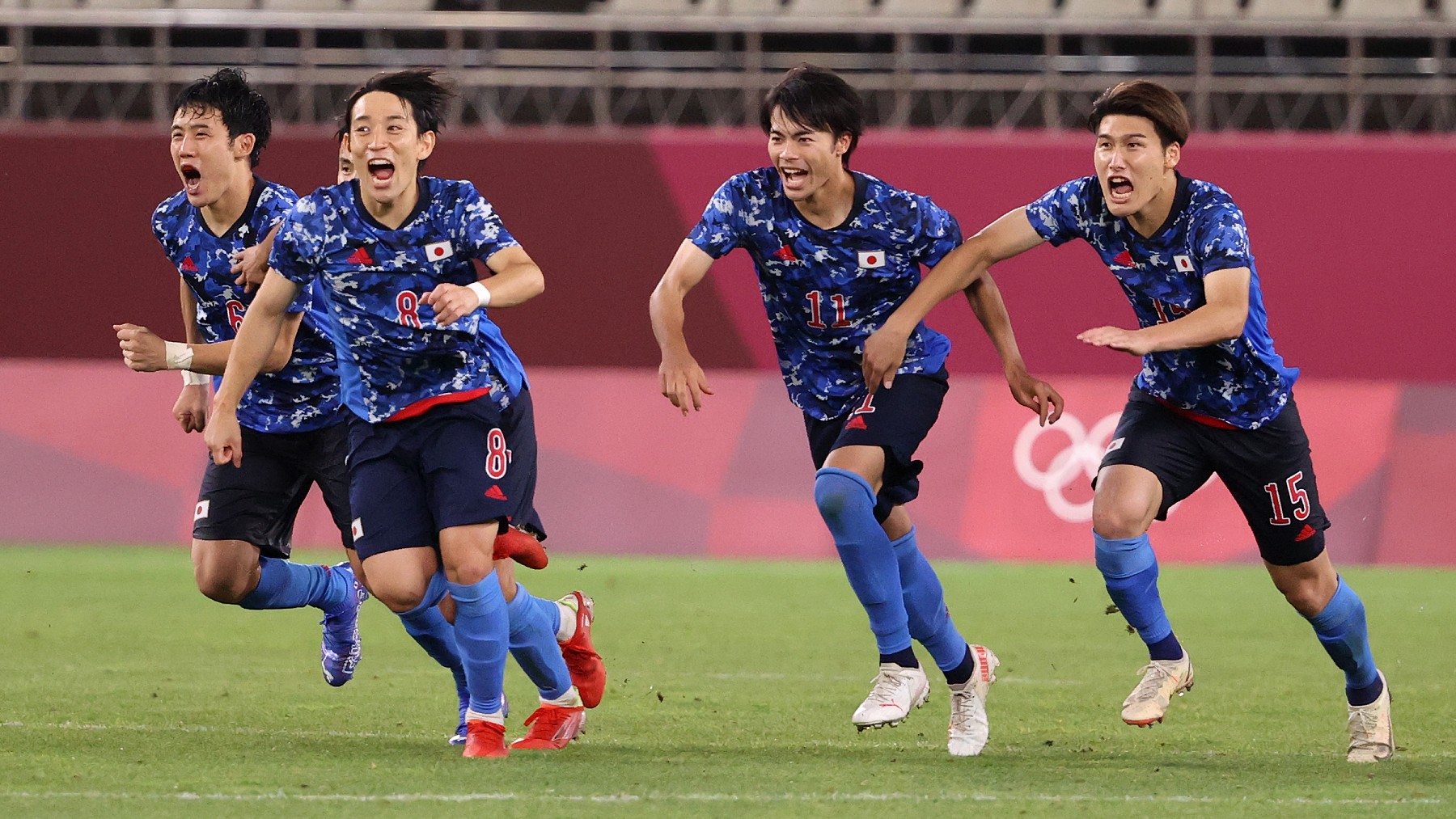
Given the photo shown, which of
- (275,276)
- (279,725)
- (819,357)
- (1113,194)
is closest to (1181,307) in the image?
(1113,194)

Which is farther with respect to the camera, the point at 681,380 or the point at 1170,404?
the point at 1170,404

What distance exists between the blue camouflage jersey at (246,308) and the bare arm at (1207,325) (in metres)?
2.74

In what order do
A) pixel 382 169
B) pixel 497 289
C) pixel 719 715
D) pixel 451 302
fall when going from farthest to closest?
pixel 719 715 → pixel 382 169 → pixel 497 289 → pixel 451 302

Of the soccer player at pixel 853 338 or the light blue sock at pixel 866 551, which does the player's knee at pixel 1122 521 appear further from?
the light blue sock at pixel 866 551

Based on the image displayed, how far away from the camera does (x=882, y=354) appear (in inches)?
230

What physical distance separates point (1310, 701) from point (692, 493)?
247 inches

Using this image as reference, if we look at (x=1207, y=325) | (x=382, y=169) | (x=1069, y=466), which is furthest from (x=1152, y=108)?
(x=1069, y=466)

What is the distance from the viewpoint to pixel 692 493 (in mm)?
13117

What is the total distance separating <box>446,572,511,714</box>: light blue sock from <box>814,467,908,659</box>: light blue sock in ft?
3.38

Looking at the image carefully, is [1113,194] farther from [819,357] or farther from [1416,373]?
[1416,373]

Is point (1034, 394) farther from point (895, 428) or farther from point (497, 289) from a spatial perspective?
point (497, 289)

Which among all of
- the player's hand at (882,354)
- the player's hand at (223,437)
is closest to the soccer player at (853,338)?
the player's hand at (882,354)

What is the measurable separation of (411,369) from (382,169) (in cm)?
61

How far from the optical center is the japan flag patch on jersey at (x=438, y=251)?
18.6 ft
